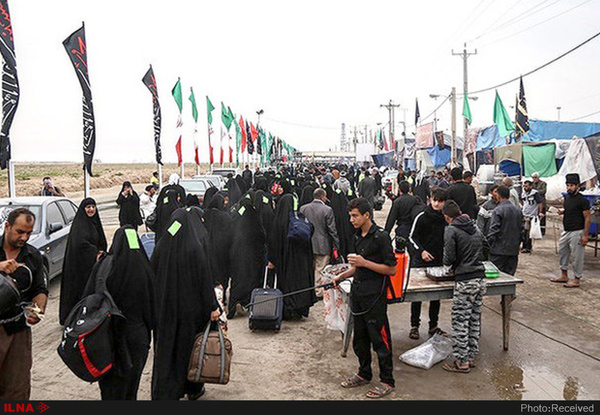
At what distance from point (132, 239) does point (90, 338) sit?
84cm

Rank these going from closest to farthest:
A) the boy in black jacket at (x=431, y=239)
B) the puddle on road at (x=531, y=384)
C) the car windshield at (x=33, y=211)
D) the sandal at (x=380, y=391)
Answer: the sandal at (x=380, y=391)
the puddle on road at (x=531, y=384)
the boy in black jacket at (x=431, y=239)
the car windshield at (x=33, y=211)

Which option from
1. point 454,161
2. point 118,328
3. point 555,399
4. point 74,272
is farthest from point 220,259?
point 454,161

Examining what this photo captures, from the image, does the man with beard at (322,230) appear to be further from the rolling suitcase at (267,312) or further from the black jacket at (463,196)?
the black jacket at (463,196)

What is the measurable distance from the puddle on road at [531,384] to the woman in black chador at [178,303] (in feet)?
9.67

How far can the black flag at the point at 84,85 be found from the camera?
1118 centimetres

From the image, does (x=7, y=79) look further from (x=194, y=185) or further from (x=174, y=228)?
(x=174, y=228)

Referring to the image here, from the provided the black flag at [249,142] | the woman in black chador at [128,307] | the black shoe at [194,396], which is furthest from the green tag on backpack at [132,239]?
the black flag at [249,142]

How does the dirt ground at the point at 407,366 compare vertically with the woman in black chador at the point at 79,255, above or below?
below

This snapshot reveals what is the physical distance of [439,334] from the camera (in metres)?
5.87

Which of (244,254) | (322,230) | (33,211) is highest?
(33,211)

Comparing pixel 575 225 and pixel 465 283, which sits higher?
pixel 575 225

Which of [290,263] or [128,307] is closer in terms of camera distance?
[128,307]

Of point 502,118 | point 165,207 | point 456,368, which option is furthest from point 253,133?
point 456,368

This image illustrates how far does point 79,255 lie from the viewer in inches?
240
